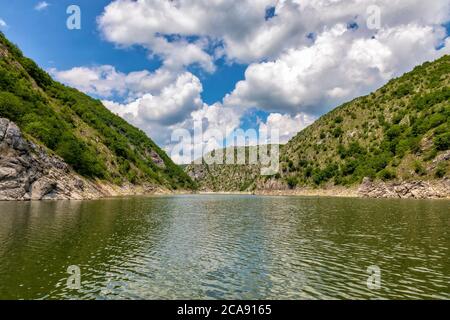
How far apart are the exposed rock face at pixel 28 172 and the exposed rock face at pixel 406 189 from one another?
119041 mm

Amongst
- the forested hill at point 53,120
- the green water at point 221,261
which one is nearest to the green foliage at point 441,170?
the green water at point 221,261

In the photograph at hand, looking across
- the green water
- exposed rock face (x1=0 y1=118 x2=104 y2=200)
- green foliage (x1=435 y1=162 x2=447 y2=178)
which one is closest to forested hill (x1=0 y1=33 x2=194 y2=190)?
exposed rock face (x1=0 y1=118 x2=104 y2=200)

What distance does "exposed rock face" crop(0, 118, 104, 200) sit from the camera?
86562mm

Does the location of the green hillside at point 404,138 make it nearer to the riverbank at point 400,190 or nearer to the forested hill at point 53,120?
the riverbank at point 400,190

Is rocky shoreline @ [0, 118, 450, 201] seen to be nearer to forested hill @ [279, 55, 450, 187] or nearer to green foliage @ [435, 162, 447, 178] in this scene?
green foliage @ [435, 162, 447, 178]

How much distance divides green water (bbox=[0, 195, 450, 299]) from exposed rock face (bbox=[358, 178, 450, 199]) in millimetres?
78465

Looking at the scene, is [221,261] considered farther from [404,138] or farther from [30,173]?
[404,138]

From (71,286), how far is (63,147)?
359ft

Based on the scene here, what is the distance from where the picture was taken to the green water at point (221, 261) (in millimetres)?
20766

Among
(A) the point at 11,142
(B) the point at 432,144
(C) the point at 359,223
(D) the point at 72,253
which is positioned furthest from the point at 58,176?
(B) the point at 432,144

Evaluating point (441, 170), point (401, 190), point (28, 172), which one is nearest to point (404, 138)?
point (401, 190)

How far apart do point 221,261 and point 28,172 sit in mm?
83787
